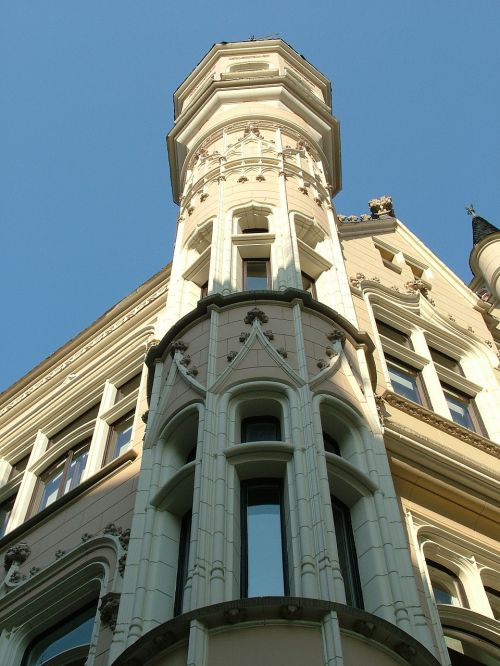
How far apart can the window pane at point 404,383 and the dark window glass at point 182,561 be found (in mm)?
7400

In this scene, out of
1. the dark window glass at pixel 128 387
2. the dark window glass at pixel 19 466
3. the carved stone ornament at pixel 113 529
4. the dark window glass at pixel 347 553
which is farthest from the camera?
the dark window glass at pixel 19 466

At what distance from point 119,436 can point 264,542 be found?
7.94 metres

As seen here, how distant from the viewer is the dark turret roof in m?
37.1

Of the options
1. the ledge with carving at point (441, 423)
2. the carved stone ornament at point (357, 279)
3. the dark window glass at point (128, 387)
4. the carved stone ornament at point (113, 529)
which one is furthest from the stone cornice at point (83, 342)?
the carved stone ornament at point (113, 529)

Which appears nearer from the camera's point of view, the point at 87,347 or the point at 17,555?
the point at 17,555

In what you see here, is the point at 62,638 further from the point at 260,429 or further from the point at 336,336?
the point at 336,336

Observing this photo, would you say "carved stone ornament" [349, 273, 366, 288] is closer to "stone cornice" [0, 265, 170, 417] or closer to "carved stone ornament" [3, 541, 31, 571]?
"stone cornice" [0, 265, 170, 417]

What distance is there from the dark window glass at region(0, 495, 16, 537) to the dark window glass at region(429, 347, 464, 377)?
9.09m

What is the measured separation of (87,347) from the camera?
80.6ft

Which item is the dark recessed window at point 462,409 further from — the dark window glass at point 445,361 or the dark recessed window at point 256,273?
the dark recessed window at point 256,273

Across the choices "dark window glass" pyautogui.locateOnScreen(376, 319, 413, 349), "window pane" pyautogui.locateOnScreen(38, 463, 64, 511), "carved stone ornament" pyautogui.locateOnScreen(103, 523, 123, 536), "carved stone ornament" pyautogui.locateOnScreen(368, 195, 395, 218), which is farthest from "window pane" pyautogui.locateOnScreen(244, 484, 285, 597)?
"carved stone ornament" pyautogui.locateOnScreen(368, 195, 395, 218)

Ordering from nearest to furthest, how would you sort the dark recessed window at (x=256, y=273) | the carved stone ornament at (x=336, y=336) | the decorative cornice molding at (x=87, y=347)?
the carved stone ornament at (x=336, y=336) < the dark recessed window at (x=256, y=273) < the decorative cornice molding at (x=87, y=347)

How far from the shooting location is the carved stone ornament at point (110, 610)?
12828 mm

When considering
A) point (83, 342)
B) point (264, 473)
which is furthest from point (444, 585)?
point (83, 342)
